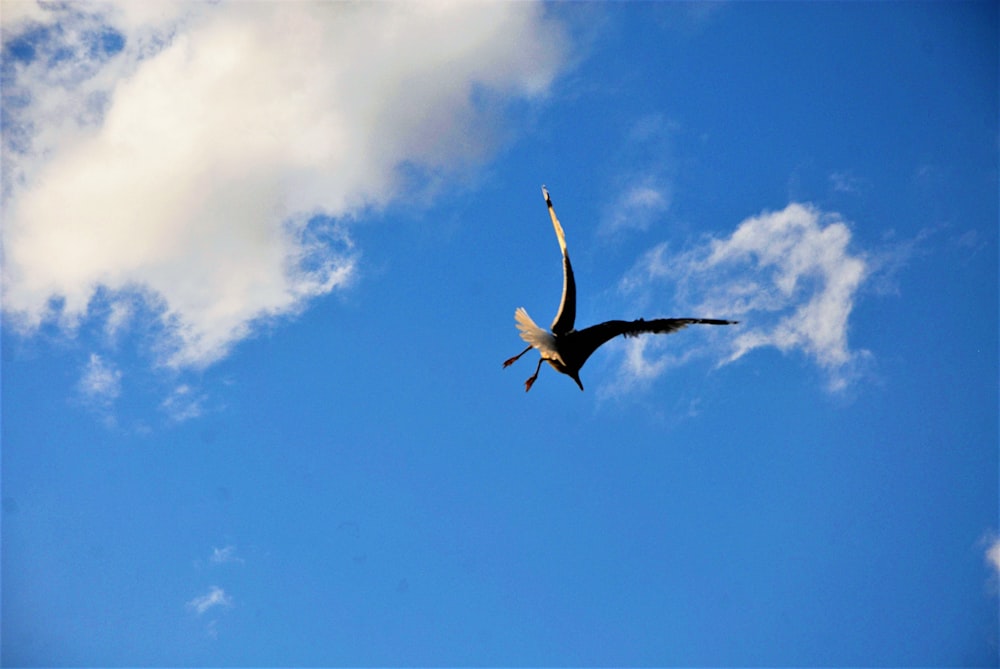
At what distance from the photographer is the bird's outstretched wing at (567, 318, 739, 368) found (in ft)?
78.3

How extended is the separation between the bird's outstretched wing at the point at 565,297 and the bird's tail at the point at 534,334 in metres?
0.32

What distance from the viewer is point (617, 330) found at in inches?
957

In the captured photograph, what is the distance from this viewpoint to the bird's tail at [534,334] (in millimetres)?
24031

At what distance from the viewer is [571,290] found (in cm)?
2319

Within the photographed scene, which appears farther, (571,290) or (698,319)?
(698,319)

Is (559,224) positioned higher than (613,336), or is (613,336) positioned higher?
(559,224)

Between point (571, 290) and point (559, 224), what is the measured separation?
5.96 ft

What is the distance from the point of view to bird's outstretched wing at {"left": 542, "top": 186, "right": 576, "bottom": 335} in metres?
22.9

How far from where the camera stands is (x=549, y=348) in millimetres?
24078

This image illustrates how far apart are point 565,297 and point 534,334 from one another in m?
1.52

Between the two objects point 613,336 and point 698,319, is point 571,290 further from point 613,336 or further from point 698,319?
point 698,319

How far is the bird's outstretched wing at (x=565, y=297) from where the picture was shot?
75.2 ft

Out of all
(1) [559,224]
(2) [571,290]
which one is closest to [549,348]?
(2) [571,290]

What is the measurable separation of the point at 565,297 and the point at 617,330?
2.04 meters
